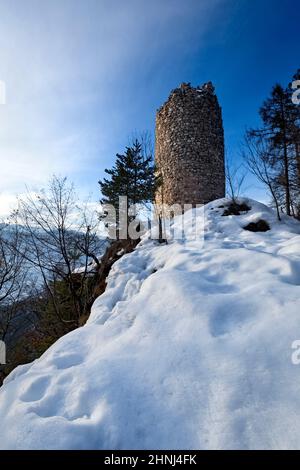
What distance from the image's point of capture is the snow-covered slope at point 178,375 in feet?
4.65

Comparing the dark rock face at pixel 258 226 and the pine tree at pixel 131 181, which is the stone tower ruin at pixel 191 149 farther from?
the dark rock face at pixel 258 226

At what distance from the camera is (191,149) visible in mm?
11898

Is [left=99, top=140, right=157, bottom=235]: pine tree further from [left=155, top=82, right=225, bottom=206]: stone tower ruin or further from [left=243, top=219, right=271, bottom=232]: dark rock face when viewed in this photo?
[left=243, top=219, right=271, bottom=232]: dark rock face

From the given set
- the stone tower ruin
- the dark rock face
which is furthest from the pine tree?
the dark rock face

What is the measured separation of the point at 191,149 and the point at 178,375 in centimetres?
1156

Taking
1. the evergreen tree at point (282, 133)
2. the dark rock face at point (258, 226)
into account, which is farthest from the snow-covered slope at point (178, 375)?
the evergreen tree at point (282, 133)

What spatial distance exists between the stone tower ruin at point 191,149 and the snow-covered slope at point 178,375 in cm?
909

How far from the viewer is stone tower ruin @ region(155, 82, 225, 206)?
11844mm

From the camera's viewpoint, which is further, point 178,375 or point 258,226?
point 258,226

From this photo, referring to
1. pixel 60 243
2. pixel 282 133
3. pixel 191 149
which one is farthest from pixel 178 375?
pixel 191 149

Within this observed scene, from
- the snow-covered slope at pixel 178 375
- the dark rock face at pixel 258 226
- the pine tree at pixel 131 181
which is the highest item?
the pine tree at pixel 131 181

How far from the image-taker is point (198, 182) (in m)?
11.8

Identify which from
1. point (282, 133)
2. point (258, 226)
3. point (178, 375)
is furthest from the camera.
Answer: point (282, 133)

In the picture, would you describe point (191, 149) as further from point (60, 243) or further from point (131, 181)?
point (60, 243)
